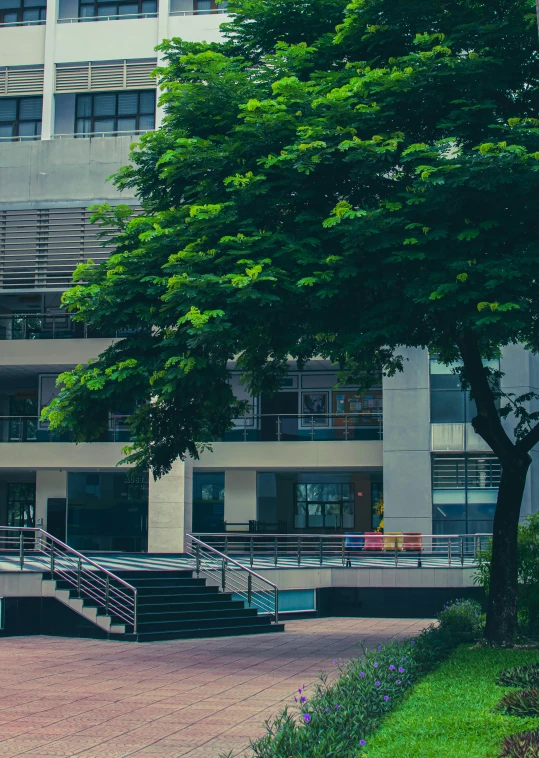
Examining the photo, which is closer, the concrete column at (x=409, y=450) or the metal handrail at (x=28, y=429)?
the concrete column at (x=409, y=450)

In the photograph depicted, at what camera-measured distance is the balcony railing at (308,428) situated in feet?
110

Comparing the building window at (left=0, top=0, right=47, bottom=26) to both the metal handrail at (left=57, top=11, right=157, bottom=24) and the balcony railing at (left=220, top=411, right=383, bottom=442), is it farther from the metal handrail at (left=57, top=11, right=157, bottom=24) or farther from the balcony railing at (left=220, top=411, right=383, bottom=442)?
the balcony railing at (left=220, top=411, right=383, bottom=442)

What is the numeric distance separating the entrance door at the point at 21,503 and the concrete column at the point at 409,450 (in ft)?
47.2

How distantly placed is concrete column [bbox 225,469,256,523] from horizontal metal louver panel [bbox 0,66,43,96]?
1483cm

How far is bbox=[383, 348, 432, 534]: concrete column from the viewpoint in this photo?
Answer: 3206 centimetres

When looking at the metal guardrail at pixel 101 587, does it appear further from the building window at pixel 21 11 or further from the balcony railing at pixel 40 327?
the building window at pixel 21 11

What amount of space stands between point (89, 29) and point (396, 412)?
1651 cm

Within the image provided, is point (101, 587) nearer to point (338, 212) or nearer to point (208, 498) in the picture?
point (338, 212)

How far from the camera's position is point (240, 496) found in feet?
117

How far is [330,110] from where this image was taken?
584 inches

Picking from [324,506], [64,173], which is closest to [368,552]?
[324,506]

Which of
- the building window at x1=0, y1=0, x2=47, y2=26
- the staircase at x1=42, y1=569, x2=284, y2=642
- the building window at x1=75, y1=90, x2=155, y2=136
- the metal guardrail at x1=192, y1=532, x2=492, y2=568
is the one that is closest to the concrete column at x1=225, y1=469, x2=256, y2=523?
the metal guardrail at x1=192, y1=532, x2=492, y2=568

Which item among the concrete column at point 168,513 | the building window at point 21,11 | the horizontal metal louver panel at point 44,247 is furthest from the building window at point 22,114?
the concrete column at point 168,513

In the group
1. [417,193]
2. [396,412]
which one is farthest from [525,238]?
[396,412]
